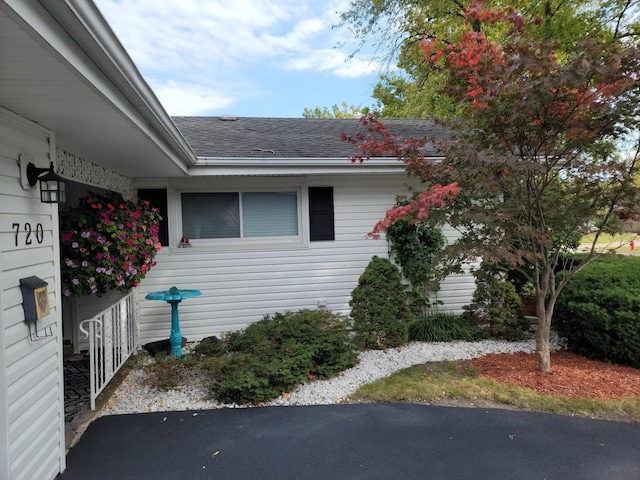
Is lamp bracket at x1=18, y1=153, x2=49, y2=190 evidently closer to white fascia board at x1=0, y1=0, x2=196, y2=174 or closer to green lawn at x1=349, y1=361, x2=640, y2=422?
white fascia board at x1=0, y1=0, x2=196, y2=174

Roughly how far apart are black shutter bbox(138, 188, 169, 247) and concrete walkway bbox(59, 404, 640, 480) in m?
2.75

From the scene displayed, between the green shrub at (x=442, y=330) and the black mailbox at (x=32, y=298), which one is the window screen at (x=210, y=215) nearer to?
the green shrub at (x=442, y=330)

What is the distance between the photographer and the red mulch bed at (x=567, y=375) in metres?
3.69

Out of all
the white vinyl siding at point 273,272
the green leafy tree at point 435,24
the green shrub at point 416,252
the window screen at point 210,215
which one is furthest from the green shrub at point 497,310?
the green leafy tree at point 435,24

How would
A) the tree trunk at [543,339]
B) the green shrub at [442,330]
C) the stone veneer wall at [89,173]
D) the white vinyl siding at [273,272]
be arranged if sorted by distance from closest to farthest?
the stone veneer wall at [89,173] → the tree trunk at [543,339] → the green shrub at [442,330] → the white vinyl siding at [273,272]

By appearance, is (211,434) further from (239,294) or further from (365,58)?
(365,58)

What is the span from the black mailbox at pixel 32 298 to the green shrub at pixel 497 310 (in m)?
5.01

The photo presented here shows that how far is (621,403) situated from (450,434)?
67.0 inches

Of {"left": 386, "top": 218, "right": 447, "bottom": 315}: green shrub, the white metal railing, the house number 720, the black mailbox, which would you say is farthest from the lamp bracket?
{"left": 386, "top": 218, "right": 447, "bottom": 315}: green shrub

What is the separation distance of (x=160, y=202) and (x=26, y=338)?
351 centimetres

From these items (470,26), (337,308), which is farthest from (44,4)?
(470,26)

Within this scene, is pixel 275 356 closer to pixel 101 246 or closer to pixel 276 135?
pixel 101 246

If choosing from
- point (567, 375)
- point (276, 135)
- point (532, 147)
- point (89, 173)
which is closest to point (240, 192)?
point (276, 135)

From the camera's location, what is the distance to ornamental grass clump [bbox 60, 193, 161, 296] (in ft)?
12.4
